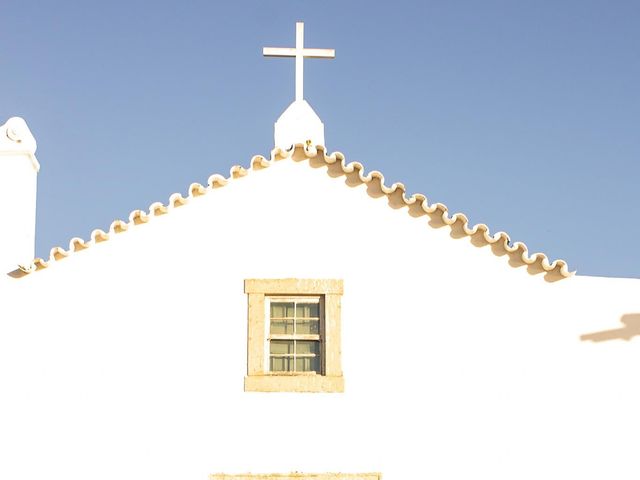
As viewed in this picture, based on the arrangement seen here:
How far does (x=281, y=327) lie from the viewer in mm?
11453

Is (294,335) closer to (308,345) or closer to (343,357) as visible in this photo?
(308,345)

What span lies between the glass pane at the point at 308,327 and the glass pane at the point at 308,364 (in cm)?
29

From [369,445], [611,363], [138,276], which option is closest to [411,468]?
[369,445]

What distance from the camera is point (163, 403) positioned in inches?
433

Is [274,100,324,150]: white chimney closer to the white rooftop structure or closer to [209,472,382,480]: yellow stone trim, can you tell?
the white rooftop structure

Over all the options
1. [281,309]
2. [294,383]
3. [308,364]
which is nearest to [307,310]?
[281,309]

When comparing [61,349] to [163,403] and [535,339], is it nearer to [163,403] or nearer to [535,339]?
[163,403]

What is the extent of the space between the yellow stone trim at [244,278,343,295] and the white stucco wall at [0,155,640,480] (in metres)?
0.10

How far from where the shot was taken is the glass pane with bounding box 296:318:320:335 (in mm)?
11461

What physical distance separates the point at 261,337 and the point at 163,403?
4.17 feet

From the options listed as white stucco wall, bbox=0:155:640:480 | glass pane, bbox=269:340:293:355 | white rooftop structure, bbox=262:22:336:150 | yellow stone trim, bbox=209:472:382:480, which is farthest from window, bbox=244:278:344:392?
white rooftop structure, bbox=262:22:336:150

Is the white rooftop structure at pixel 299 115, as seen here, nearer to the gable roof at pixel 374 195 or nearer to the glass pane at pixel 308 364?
the gable roof at pixel 374 195

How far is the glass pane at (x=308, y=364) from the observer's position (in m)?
11.4

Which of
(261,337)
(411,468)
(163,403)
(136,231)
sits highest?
(136,231)
